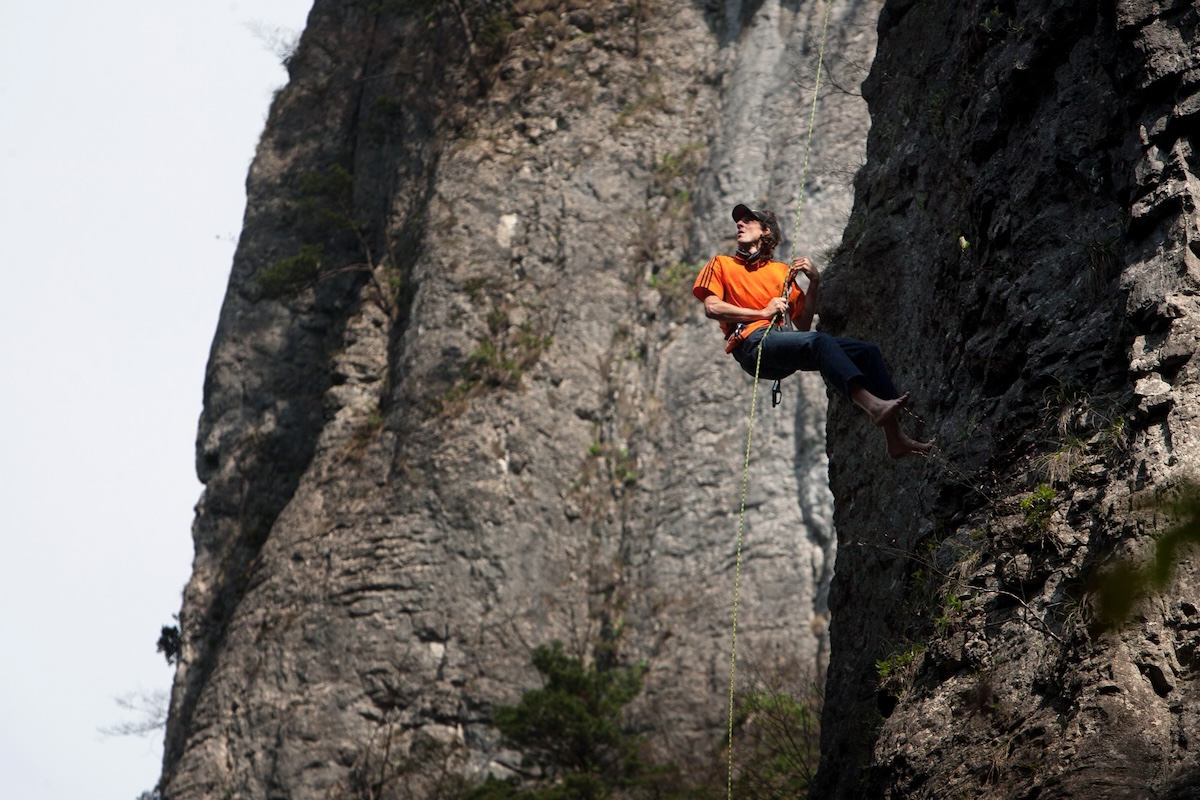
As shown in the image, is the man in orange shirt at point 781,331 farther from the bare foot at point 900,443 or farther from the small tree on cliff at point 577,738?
the small tree on cliff at point 577,738

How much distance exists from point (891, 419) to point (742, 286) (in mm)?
1550

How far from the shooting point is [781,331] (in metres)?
7.68

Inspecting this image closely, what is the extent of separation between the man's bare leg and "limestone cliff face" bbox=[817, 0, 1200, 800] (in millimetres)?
151

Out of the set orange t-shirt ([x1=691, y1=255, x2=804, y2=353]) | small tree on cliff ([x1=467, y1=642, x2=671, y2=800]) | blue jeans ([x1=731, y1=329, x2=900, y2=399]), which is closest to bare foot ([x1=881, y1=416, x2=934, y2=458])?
blue jeans ([x1=731, y1=329, x2=900, y2=399])

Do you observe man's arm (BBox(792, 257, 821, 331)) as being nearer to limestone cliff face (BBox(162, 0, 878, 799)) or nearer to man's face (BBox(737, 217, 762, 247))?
man's face (BBox(737, 217, 762, 247))

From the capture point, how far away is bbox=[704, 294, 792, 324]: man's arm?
7777 mm

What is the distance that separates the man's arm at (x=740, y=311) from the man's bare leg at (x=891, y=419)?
88 cm

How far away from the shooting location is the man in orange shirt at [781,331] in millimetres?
7023

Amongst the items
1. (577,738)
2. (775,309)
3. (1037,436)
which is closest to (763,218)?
(775,309)

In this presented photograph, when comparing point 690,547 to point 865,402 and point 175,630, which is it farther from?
point 865,402

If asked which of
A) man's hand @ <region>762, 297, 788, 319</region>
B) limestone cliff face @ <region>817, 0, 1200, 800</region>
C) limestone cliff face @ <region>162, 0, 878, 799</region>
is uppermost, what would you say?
limestone cliff face @ <region>162, 0, 878, 799</region>

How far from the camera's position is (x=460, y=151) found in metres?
24.0

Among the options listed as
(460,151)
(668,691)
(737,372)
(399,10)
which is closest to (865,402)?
(668,691)

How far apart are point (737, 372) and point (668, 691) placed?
521 cm
